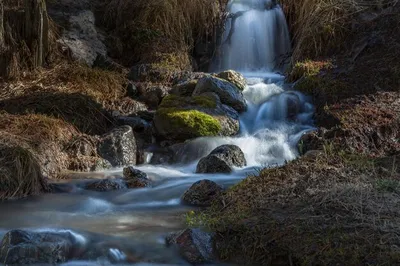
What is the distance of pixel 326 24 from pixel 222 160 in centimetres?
509

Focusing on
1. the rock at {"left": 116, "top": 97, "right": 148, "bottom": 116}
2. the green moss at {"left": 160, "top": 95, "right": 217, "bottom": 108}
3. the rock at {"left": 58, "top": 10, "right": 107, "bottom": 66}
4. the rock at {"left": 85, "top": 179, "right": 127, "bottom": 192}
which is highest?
the rock at {"left": 58, "top": 10, "right": 107, "bottom": 66}

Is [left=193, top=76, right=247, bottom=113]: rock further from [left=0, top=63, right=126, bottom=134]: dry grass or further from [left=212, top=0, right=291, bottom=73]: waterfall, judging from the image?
[left=212, top=0, right=291, bottom=73]: waterfall

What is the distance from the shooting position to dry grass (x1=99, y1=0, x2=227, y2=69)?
11391 mm

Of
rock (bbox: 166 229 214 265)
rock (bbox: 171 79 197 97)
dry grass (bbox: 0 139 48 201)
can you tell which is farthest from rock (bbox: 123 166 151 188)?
rock (bbox: 171 79 197 97)

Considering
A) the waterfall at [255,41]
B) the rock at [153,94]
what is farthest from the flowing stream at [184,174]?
the rock at [153,94]

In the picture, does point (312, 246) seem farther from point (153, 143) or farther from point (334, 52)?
point (334, 52)

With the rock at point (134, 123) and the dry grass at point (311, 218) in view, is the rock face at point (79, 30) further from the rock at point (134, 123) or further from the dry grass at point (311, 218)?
the dry grass at point (311, 218)

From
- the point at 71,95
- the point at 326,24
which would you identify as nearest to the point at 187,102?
the point at 71,95

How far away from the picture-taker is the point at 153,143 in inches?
332

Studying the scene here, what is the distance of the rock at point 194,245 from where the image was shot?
4172 millimetres

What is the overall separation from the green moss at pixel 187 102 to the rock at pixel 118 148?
1139mm

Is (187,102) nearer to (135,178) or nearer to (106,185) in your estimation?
(135,178)

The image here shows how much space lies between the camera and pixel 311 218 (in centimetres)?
435

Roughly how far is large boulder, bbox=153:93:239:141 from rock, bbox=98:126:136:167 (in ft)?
2.24
